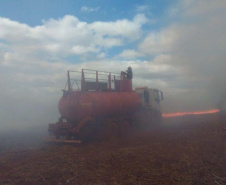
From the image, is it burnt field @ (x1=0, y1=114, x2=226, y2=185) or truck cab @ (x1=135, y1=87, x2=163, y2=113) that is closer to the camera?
burnt field @ (x1=0, y1=114, x2=226, y2=185)

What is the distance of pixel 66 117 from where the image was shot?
47.3 ft

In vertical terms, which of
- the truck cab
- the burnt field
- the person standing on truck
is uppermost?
the person standing on truck

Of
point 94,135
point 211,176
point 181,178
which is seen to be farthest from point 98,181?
point 94,135

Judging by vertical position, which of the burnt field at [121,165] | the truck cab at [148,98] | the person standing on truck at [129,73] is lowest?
the burnt field at [121,165]

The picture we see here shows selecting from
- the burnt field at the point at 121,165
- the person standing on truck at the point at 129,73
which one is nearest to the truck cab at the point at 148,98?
the person standing on truck at the point at 129,73

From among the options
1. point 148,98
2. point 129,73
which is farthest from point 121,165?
point 148,98

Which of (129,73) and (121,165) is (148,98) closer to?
(129,73)

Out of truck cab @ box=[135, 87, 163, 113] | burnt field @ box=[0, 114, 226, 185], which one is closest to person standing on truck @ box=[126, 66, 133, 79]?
truck cab @ box=[135, 87, 163, 113]

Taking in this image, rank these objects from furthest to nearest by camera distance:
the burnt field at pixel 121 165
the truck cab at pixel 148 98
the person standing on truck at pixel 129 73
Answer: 1. the truck cab at pixel 148 98
2. the person standing on truck at pixel 129 73
3. the burnt field at pixel 121 165

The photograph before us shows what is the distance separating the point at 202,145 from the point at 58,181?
766 cm

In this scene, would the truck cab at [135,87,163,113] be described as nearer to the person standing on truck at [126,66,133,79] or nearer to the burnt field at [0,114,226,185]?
the person standing on truck at [126,66,133,79]

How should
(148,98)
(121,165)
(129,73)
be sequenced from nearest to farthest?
(121,165)
(129,73)
(148,98)

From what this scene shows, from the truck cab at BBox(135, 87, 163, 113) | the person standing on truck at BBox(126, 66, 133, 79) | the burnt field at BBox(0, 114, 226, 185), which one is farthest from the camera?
the truck cab at BBox(135, 87, 163, 113)

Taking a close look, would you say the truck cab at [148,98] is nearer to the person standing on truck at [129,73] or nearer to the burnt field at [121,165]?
the person standing on truck at [129,73]
